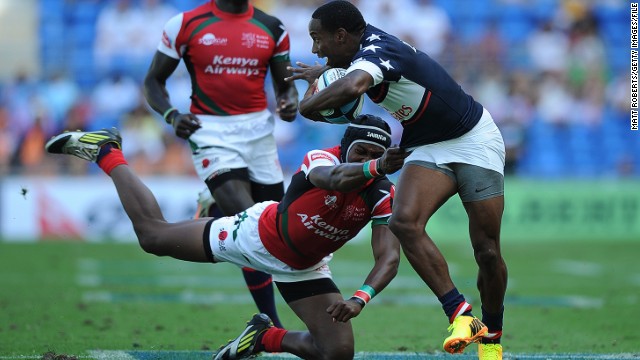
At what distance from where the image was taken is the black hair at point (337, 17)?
7070 millimetres

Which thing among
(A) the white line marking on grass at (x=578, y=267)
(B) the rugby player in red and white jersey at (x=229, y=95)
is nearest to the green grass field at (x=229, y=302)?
(A) the white line marking on grass at (x=578, y=267)

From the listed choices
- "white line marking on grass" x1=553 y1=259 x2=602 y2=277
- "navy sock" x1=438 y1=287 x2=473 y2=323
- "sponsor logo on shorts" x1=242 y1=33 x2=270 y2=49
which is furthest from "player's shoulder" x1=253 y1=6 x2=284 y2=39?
"white line marking on grass" x1=553 y1=259 x2=602 y2=277

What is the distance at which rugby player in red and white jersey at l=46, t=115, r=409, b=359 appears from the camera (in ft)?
22.9

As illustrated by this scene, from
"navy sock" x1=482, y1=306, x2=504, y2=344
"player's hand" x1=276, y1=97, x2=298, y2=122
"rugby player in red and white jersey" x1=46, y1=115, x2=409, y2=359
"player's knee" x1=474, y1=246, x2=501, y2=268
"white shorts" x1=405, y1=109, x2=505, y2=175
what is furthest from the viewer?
"player's hand" x1=276, y1=97, x2=298, y2=122

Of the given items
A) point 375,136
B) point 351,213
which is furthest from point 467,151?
point 351,213

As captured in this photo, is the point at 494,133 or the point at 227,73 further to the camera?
the point at 227,73

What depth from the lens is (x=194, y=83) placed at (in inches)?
369

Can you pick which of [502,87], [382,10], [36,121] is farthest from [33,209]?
[502,87]

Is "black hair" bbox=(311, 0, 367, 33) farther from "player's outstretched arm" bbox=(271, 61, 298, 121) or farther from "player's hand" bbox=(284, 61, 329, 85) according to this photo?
"player's outstretched arm" bbox=(271, 61, 298, 121)

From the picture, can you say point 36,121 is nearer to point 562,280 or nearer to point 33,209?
point 33,209

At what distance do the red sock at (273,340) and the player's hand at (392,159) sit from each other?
1862 mm

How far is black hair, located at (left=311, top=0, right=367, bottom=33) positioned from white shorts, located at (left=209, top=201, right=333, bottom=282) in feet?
→ 4.86

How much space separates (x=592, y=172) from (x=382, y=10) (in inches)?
228

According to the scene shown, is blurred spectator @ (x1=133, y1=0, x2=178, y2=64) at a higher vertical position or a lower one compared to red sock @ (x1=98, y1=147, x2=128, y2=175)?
lower
